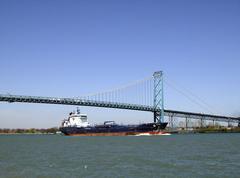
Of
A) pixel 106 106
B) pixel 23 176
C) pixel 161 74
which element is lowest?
pixel 23 176

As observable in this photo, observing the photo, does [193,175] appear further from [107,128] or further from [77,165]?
[107,128]

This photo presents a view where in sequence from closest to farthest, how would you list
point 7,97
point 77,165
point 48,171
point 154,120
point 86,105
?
point 48,171, point 77,165, point 7,97, point 86,105, point 154,120

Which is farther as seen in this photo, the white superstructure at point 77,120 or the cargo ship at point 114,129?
the white superstructure at point 77,120

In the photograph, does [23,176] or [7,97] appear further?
[7,97]

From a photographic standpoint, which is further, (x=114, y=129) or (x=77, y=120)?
(x=77, y=120)

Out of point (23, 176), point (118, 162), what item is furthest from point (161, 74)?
point (23, 176)

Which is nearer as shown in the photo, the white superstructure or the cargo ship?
the cargo ship

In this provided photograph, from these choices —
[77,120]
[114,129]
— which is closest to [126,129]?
[114,129]

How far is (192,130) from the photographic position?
12912 centimetres

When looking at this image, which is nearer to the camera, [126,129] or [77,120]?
[126,129]

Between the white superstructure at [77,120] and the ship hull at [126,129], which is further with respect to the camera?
the white superstructure at [77,120]

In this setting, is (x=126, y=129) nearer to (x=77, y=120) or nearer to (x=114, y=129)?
(x=114, y=129)

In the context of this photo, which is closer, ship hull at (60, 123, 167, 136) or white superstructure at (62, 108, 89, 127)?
ship hull at (60, 123, 167, 136)

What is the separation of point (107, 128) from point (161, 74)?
1864 centimetres
